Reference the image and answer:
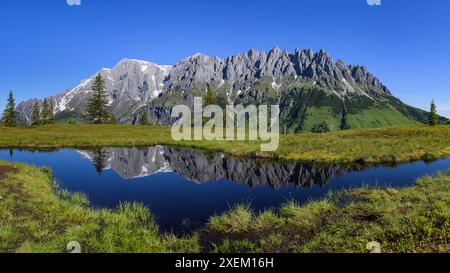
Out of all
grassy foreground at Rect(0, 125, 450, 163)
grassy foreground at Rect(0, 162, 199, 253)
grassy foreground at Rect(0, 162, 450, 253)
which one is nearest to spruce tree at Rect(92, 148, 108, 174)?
grassy foreground at Rect(0, 162, 199, 253)

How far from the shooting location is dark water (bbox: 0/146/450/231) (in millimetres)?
22891

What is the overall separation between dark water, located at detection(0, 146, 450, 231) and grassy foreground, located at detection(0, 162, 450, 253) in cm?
236

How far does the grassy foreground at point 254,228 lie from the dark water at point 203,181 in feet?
7.73

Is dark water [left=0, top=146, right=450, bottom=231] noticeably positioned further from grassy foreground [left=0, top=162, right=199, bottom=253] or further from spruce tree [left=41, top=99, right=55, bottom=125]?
spruce tree [left=41, top=99, right=55, bottom=125]

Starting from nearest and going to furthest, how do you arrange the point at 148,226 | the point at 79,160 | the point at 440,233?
the point at 440,233 → the point at 148,226 → the point at 79,160

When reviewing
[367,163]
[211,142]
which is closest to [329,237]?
[367,163]

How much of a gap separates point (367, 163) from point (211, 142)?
32.4 m

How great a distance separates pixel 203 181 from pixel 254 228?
15790 millimetres

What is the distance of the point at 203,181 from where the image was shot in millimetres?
32219
